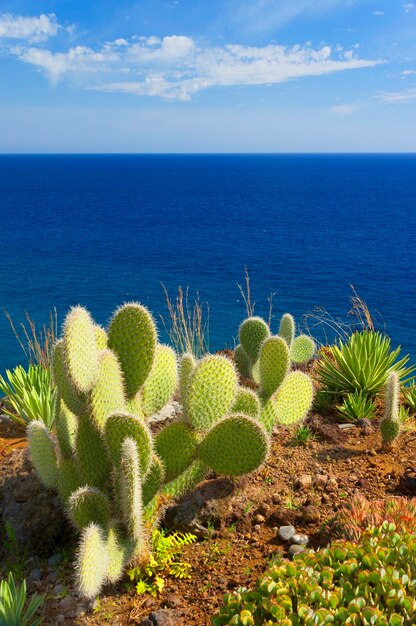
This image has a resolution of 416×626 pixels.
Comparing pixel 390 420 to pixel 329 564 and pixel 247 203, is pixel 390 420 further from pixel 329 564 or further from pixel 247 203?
pixel 247 203

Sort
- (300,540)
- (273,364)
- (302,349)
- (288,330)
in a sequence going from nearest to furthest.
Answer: (300,540), (273,364), (288,330), (302,349)

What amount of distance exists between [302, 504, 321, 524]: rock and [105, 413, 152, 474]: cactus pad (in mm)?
1060

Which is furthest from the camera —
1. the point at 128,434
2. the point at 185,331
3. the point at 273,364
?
the point at 185,331

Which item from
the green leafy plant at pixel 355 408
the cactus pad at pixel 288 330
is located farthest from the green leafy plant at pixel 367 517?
the cactus pad at pixel 288 330

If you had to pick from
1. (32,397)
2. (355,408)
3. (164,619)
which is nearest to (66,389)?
(164,619)

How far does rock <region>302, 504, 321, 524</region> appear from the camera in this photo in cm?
322

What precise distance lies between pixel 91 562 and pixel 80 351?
3.13 ft

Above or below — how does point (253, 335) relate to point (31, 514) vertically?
above

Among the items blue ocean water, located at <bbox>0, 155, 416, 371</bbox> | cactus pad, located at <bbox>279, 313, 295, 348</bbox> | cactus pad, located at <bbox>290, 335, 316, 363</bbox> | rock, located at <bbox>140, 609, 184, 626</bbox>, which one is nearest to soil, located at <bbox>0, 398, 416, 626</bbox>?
rock, located at <bbox>140, 609, 184, 626</bbox>

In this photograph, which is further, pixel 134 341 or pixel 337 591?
pixel 134 341

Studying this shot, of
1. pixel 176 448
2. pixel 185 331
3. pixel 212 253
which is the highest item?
pixel 176 448

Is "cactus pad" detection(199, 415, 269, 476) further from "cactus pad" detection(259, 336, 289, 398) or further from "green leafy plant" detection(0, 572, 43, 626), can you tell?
"green leafy plant" detection(0, 572, 43, 626)

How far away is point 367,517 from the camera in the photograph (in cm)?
285

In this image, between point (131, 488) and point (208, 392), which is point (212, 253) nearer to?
point (208, 392)
